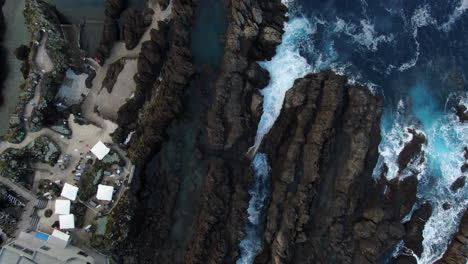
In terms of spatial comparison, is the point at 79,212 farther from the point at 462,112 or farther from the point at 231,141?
the point at 462,112

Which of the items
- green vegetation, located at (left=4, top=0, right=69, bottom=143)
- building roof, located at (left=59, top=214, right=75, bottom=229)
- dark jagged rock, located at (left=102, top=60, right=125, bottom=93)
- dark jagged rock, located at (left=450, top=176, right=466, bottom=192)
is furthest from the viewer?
dark jagged rock, located at (left=450, top=176, right=466, bottom=192)

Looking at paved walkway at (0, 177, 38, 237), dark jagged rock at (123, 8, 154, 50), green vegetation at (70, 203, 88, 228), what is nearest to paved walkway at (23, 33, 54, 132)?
paved walkway at (0, 177, 38, 237)

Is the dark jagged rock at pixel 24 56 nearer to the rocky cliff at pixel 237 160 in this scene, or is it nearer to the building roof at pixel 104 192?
the rocky cliff at pixel 237 160

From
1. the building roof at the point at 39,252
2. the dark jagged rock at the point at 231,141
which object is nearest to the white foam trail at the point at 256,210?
the dark jagged rock at the point at 231,141

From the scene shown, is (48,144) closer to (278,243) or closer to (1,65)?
(1,65)

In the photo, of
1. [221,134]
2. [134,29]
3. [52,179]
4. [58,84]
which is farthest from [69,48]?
[221,134]

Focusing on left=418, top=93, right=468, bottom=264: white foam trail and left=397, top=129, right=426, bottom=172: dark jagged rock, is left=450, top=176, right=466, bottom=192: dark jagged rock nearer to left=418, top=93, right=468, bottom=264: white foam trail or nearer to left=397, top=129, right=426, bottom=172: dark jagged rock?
left=418, top=93, right=468, bottom=264: white foam trail
